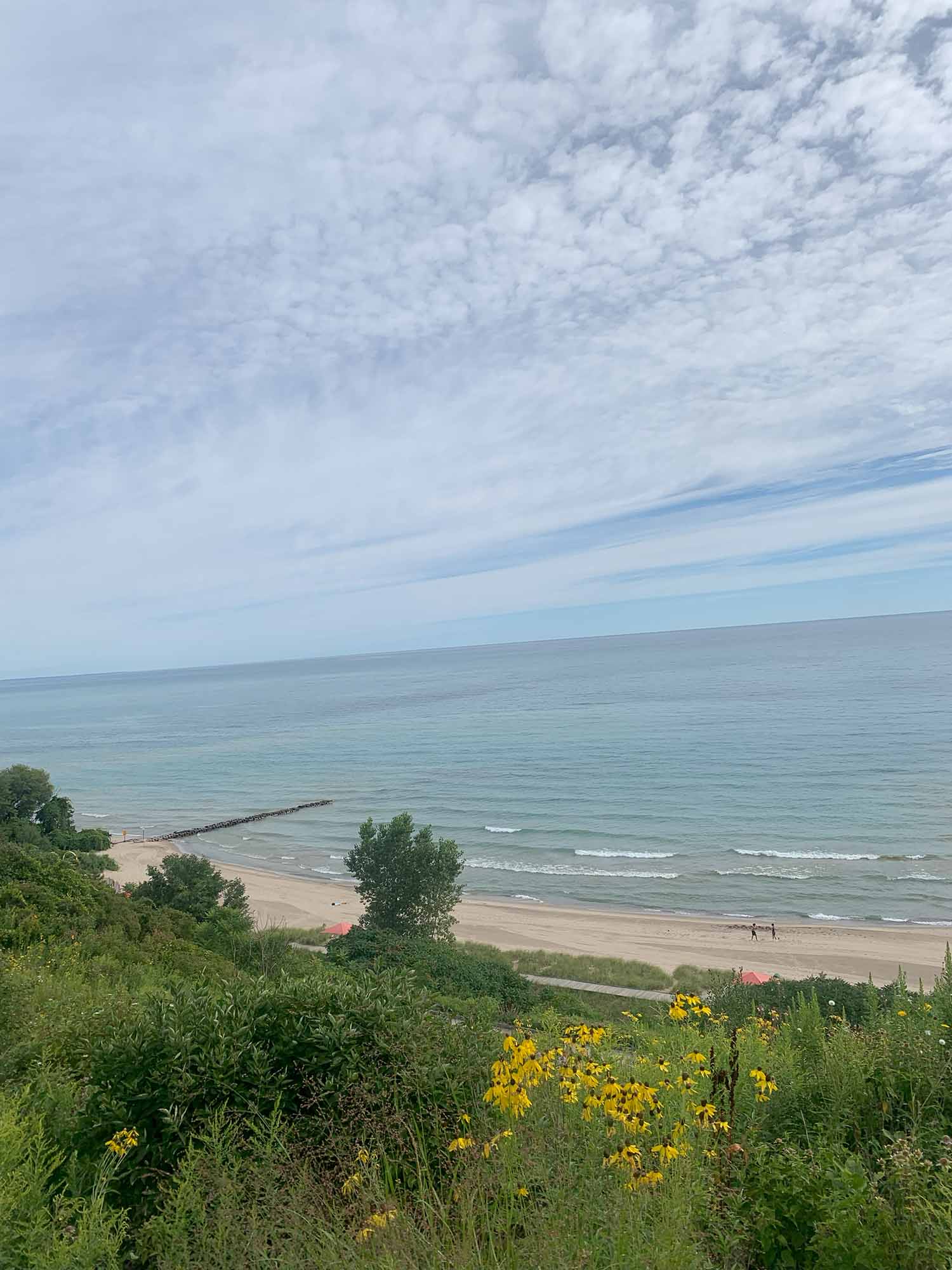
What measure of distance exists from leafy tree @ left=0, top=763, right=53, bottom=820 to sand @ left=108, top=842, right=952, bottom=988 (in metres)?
15.4

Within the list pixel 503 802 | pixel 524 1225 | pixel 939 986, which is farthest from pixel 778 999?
pixel 503 802

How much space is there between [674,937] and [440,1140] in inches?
1174

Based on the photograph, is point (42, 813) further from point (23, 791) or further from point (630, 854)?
point (630, 854)

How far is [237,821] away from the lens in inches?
2306

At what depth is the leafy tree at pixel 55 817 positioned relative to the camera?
4447 cm

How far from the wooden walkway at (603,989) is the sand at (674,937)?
3.31 meters

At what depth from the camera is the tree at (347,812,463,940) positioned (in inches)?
1121

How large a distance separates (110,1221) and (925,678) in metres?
120

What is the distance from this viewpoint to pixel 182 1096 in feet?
15.7

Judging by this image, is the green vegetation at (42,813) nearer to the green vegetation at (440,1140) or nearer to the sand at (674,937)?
the sand at (674,937)

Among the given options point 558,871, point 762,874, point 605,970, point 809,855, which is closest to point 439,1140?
point 605,970

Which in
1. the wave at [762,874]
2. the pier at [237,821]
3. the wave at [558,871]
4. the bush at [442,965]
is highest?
the bush at [442,965]

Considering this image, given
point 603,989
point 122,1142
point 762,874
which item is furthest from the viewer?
point 762,874

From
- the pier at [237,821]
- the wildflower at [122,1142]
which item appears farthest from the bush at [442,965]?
the pier at [237,821]
